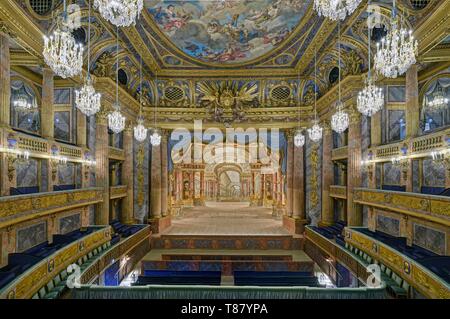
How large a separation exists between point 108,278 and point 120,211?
602 cm

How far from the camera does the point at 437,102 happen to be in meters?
11.3

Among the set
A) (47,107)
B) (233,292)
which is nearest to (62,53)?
(47,107)

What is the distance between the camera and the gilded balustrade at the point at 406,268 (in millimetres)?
4699

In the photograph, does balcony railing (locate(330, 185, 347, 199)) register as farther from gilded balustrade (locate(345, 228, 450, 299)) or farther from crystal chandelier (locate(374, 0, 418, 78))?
crystal chandelier (locate(374, 0, 418, 78))

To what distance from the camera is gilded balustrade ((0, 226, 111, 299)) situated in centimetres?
462

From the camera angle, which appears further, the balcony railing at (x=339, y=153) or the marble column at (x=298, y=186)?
the marble column at (x=298, y=186)

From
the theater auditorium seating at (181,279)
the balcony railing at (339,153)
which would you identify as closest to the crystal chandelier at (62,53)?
the theater auditorium seating at (181,279)

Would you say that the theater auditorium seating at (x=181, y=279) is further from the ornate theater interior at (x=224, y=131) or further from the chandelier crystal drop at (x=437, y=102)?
the chandelier crystal drop at (x=437, y=102)

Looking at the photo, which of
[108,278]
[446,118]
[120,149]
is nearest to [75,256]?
[108,278]

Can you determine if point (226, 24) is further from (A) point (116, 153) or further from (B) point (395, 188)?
(B) point (395, 188)

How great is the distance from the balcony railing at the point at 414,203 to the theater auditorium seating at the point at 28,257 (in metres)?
9.62

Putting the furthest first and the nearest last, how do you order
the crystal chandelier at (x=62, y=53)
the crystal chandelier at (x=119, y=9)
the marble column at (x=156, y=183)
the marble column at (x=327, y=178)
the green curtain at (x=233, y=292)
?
the marble column at (x=156, y=183) → the marble column at (x=327, y=178) → the green curtain at (x=233, y=292) → the crystal chandelier at (x=62, y=53) → the crystal chandelier at (x=119, y=9)

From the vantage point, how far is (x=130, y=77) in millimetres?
12586

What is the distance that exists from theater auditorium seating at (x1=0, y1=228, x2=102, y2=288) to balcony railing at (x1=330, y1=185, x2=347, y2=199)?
36.5 feet
